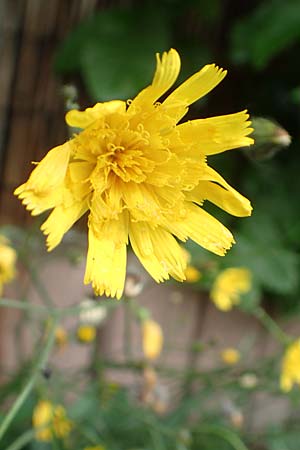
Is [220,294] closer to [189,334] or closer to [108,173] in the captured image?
[189,334]

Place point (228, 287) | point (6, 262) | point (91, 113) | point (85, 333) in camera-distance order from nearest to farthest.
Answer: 1. point (91, 113)
2. point (6, 262)
3. point (85, 333)
4. point (228, 287)

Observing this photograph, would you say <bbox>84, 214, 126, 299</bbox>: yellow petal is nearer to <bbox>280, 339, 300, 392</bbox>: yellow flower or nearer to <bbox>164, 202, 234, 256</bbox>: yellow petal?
<bbox>164, 202, 234, 256</bbox>: yellow petal

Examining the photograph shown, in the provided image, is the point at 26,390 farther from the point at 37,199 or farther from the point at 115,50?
the point at 115,50

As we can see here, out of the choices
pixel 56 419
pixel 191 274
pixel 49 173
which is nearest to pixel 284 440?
pixel 191 274

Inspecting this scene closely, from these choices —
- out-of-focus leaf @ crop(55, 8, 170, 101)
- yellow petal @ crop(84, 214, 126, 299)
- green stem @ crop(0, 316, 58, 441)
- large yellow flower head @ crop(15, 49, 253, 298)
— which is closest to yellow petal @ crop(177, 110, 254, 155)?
large yellow flower head @ crop(15, 49, 253, 298)

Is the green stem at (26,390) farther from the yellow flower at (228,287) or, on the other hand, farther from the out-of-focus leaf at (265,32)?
the out-of-focus leaf at (265,32)

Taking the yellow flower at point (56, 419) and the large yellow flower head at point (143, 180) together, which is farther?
the yellow flower at point (56, 419)

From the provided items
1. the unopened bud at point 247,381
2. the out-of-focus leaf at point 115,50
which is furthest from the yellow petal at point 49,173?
the out-of-focus leaf at point 115,50
